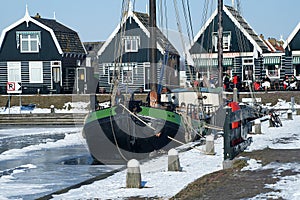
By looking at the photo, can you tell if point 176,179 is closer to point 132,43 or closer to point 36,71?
point 132,43

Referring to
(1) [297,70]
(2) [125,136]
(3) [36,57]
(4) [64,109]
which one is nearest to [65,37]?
(3) [36,57]

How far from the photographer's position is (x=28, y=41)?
176 feet

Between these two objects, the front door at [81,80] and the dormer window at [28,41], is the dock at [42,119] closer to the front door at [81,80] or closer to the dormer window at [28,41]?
the front door at [81,80]

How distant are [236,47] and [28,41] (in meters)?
16.8

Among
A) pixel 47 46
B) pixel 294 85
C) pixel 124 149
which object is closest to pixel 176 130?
pixel 124 149

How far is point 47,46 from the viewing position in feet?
174

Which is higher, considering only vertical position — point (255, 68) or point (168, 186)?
point (255, 68)

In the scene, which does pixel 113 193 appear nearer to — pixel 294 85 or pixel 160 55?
pixel 294 85

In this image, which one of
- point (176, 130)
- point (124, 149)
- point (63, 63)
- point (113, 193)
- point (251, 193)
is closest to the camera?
point (251, 193)

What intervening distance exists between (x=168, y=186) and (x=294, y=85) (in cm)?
3397

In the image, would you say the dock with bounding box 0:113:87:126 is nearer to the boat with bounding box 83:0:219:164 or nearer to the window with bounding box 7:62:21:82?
the window with bounding box 7:62:21:82

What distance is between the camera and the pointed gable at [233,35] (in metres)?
52.0

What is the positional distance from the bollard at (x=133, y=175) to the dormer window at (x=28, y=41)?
4217 centimetres

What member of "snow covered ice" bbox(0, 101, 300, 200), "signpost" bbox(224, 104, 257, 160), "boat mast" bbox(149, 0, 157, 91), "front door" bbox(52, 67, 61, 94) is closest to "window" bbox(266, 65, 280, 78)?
"front door" bbox(52, 67, 61, 94)
